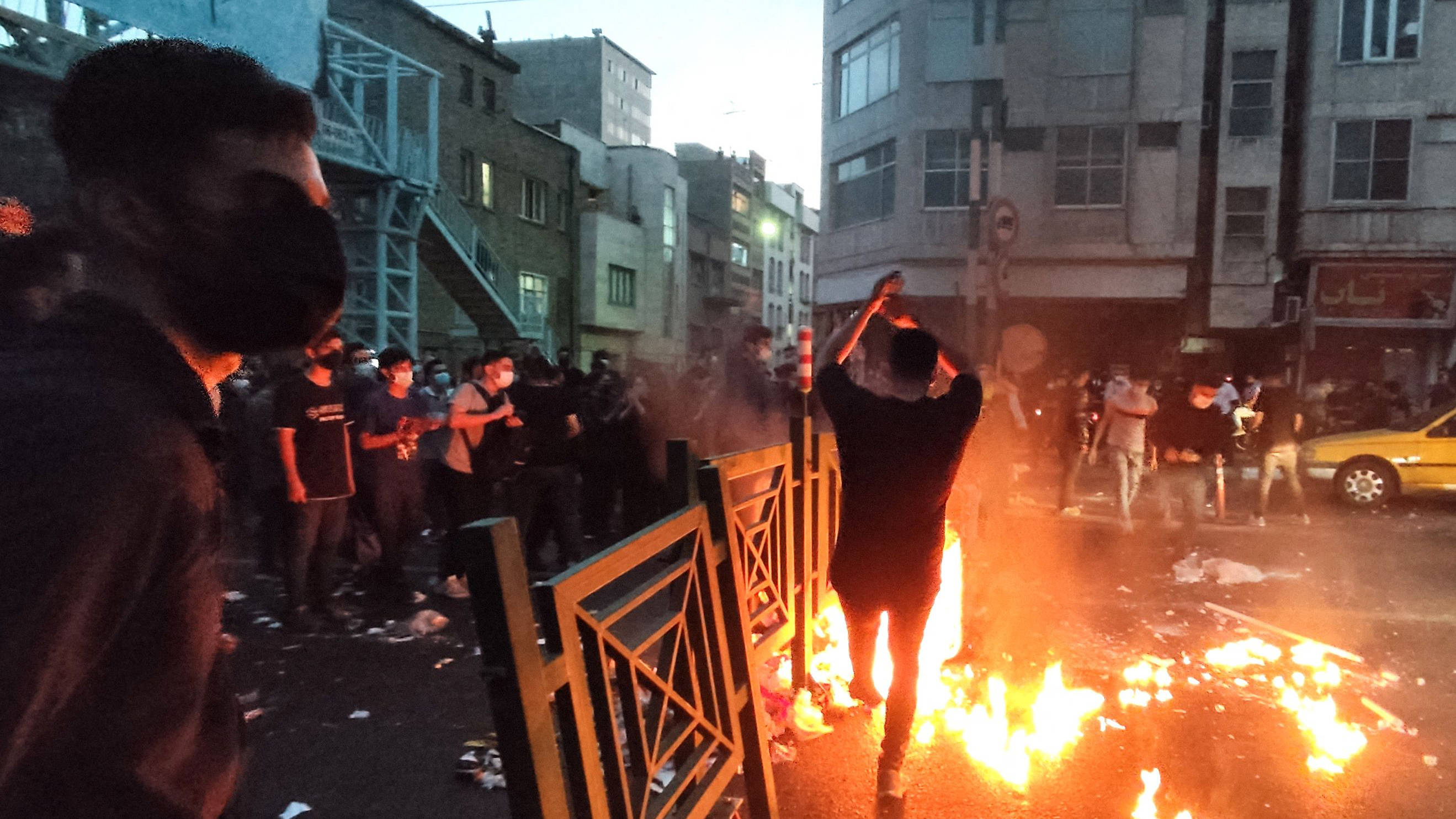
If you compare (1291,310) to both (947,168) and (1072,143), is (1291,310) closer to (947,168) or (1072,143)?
(1072,143)

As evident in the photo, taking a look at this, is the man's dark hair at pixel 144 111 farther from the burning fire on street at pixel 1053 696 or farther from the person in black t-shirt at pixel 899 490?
the burning fire on street at pixel 1053 696

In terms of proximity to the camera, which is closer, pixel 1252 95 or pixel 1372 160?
pixel 1372 160

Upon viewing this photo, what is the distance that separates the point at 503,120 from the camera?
30.9 m

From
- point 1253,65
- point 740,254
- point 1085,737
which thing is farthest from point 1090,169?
point 740,254

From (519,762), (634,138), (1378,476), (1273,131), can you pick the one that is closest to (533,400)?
(519,762)

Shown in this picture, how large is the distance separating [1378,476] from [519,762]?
14385 millimetres

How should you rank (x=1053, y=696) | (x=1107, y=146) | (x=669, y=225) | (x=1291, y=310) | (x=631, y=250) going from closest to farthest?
(x=1053, y=696)
(x=1291, y=310)
(x=1107, y=146)
(x=631, y=250)
(x=669, y=225)

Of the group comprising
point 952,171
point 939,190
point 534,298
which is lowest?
point 534,298

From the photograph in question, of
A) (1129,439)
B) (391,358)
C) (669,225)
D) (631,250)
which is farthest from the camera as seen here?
(669,225)

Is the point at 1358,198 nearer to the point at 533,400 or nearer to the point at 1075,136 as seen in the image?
the point at 1075,136

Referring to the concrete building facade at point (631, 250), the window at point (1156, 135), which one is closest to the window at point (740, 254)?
the concrete building facade at point (631, 250)

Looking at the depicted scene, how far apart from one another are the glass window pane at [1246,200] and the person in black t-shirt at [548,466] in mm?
23004

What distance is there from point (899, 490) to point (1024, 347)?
23.0 metres

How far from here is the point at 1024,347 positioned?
25.4 meters
